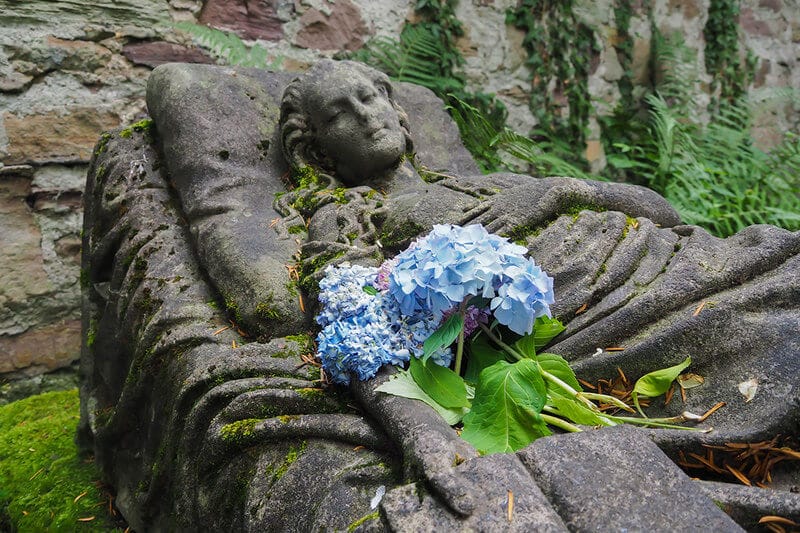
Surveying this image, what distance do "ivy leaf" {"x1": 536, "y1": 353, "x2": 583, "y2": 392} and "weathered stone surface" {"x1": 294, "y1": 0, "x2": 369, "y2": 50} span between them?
10.7ft

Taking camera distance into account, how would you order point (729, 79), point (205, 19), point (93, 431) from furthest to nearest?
point (729, 79)
point (205, 19)
point (93, 431)

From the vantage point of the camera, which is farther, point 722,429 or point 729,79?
point 729,79

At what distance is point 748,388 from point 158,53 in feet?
11.5

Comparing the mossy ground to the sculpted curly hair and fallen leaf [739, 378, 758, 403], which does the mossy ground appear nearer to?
the sculpted curly hair

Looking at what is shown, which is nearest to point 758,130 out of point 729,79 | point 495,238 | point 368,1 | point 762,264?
point 729,79

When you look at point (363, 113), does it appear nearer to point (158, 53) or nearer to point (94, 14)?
point (158, 53)

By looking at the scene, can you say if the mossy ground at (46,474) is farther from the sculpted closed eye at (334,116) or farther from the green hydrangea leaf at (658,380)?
the green hydrangea leaf at (658,380)

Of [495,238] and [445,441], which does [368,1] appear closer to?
[495,238]

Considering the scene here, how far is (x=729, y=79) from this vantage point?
5863 mm

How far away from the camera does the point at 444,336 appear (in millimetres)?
1620

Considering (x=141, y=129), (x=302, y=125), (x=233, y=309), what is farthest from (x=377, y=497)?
(x=141, y=129)

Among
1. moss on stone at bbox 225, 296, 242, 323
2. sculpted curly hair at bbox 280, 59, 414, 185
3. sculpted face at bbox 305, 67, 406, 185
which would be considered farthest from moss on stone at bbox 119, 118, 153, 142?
moss on stone at bbox 225, 296, 242, 323

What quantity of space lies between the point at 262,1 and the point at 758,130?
178 inches

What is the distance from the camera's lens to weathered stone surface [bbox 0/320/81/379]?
11.4ft
